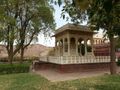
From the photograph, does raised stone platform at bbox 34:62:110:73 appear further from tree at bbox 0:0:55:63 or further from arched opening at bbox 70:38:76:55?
tree at bbox 0:0:55:63

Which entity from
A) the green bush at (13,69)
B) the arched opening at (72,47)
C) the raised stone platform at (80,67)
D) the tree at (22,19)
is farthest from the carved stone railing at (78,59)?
the tree at (22,19)

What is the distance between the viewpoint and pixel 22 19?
25.8m

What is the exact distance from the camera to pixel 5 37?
901 inches

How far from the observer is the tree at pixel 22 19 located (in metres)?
22.3

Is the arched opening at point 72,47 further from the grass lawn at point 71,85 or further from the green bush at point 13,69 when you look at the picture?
the grass lawn at point 71,85

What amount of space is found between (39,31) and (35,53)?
36179 millimetres

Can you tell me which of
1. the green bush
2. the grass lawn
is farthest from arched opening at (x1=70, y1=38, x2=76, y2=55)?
the grass lawn

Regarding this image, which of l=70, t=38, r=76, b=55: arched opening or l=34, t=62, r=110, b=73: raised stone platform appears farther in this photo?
l=70, t=38, r=76, b=55: arched opening

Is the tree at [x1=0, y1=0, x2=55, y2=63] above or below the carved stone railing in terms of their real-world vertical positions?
above

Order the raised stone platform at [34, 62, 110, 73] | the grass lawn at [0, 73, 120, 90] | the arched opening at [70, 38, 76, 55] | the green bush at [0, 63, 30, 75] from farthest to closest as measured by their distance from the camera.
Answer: the arched opening at [70, 38, 76, 55] < the green bush at [0, 63, 30, 75] < the raised stone platform at [34, 62, 110, 73] < the grass lawn at [0, 73, 120, 90]

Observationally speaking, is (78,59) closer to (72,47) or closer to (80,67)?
(80,67)

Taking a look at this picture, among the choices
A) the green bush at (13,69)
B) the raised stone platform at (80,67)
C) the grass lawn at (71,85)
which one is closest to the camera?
the grass lawn at (71,85)

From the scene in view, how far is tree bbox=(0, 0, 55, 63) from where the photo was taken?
22344 millimetres

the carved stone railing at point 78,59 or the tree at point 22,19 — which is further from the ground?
the tree at point 22,19
